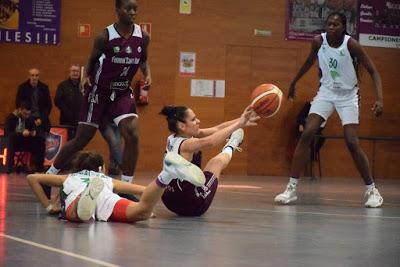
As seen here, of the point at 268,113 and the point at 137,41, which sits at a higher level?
the point at 137,41

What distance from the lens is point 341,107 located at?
844 centimetres

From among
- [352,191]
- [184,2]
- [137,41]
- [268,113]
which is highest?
[184,2]

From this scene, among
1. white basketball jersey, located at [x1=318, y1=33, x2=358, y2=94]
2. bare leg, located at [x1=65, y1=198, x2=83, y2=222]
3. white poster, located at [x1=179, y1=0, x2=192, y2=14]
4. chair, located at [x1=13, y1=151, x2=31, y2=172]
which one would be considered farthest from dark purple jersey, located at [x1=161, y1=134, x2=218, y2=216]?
white poster, located at [x1=179, y1=0, x2=192, y2=14]

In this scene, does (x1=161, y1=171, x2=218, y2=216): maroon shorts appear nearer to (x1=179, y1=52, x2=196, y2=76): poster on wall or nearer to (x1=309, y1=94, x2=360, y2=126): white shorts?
(x1=309, y1=94, x2=360, y2=126): white shorts

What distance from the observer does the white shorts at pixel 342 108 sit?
8.38m

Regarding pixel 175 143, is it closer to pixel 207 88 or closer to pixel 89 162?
pixel 89 162

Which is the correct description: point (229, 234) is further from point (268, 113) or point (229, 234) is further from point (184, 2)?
point (184, 2)

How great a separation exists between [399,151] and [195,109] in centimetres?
430

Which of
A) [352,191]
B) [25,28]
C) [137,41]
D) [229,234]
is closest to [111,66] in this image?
[137,41]

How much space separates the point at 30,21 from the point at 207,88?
11.4 feet

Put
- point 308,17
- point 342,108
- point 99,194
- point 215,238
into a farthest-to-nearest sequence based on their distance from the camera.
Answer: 1. point 308,17
2. point 342,108
3. point 99,194
4. point 215,238

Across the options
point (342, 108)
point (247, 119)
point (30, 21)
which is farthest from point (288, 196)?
point (30, 21)

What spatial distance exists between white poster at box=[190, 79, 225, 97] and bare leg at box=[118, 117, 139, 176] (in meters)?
8.24

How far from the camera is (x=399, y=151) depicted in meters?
16.7
